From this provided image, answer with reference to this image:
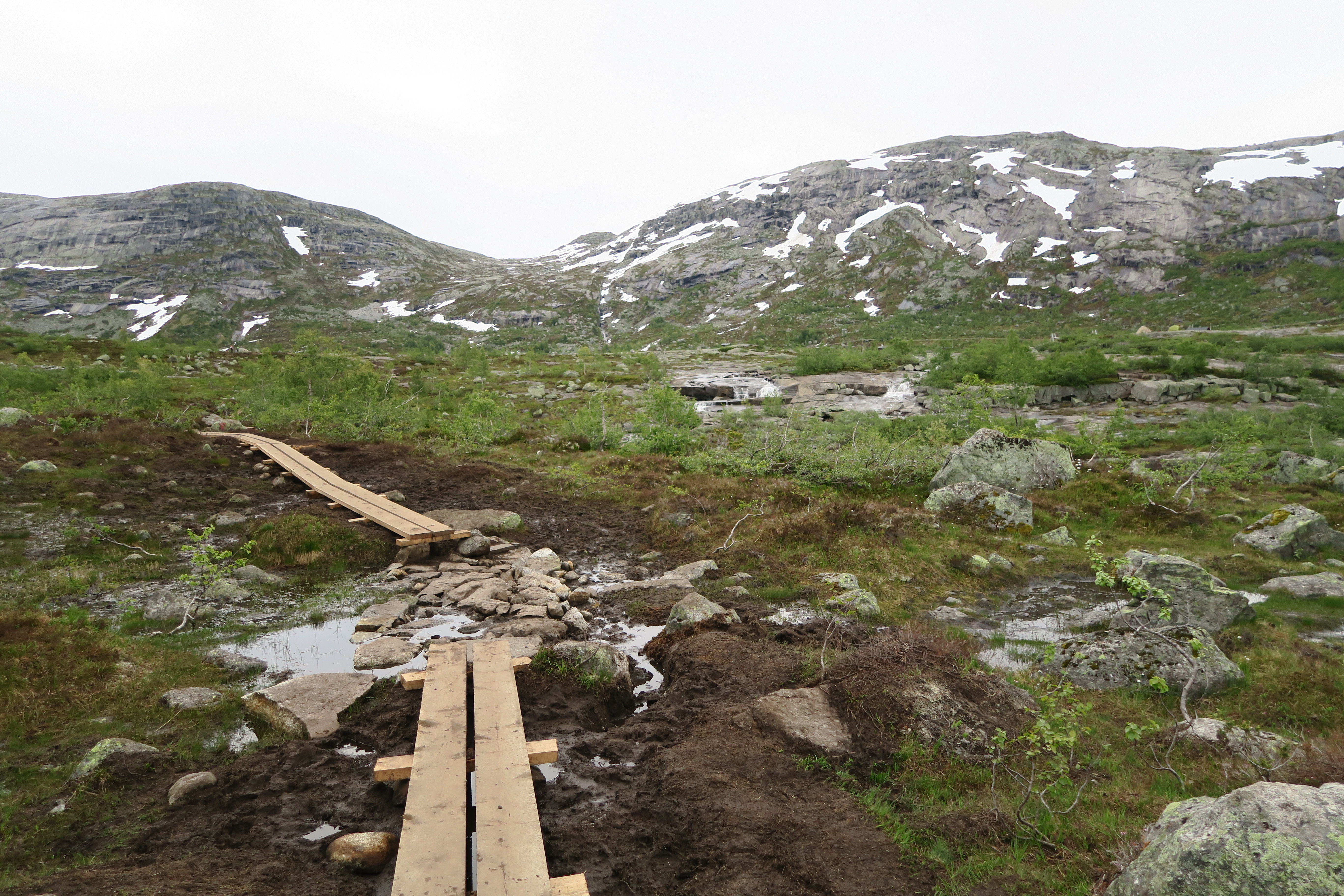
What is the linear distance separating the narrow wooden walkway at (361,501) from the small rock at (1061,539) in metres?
Answer: 14.4

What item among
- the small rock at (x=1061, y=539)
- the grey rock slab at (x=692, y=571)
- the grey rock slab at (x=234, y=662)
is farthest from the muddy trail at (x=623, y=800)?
the small rock at (x=1061, y=539)

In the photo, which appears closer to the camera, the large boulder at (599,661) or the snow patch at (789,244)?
the large boulder at (599,661)

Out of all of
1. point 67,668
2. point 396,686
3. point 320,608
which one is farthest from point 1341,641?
point 67,668

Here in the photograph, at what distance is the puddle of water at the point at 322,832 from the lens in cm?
494

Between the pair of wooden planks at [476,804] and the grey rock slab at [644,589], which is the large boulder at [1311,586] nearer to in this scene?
the grey rock slab at [644,589]

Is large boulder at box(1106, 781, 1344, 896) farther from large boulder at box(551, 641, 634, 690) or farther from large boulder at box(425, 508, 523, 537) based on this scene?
large boulder at box(425, 508, 523, 537)

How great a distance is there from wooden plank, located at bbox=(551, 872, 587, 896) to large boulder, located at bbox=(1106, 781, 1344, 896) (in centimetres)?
345

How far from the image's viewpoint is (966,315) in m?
124

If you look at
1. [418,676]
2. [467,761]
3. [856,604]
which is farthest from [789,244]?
[467,761]

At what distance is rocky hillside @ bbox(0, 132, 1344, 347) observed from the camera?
12600 centimetres

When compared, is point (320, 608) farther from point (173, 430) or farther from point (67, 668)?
point (173, 430)

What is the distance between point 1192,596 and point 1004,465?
10.2 m

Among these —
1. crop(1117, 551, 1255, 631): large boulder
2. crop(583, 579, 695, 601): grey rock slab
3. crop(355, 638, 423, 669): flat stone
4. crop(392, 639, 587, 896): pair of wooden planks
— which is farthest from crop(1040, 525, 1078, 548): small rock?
crop(355, 638, 423, 669): flat stone

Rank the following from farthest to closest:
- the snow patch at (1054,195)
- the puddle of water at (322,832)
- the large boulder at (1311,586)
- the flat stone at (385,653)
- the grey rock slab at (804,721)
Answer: the snow patch at (1054,195)
the large boulder at (1311,586)
the flat stone at (385,653)
the grey rock slab at (804,721)
the puddle of water at (322,832)
